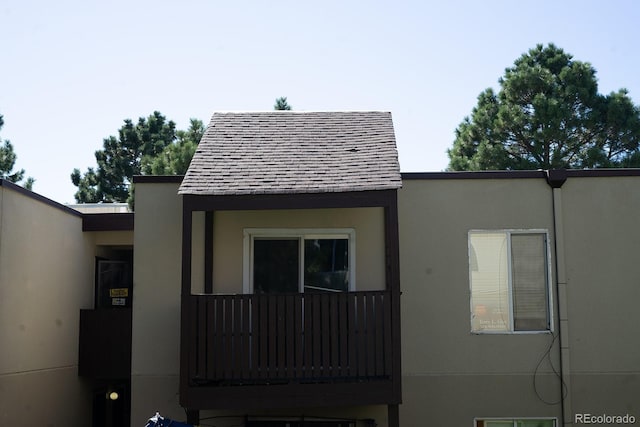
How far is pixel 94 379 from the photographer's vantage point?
1573cm

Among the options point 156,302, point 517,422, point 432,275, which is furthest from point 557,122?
point 156,302

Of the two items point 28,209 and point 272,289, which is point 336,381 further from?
point 28,209

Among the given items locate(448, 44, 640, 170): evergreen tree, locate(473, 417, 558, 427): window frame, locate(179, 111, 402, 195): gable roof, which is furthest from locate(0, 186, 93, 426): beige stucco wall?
locate(448, 44, 640, 170): evergreen tree

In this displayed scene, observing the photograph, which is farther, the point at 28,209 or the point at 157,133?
the point at 157,133

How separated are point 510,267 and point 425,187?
67.4 inches

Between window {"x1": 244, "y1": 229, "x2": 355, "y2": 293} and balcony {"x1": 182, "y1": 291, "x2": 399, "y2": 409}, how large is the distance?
3.81ft

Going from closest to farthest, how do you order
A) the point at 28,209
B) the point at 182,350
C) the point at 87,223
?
1. the point at 182,350
2. the point at 28,209
3. the point at 87,223

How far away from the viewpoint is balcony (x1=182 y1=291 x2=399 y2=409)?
10.8m

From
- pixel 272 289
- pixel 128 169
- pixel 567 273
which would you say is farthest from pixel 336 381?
pixel 128 169

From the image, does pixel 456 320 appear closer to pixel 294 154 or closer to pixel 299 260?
pixel 299 260

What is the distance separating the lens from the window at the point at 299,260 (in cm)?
1211

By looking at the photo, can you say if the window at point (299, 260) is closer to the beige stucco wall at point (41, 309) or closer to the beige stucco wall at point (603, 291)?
the beige stucco wall at point (603, 291)

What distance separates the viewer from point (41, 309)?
13.6 meters

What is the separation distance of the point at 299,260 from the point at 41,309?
14.9 feet
